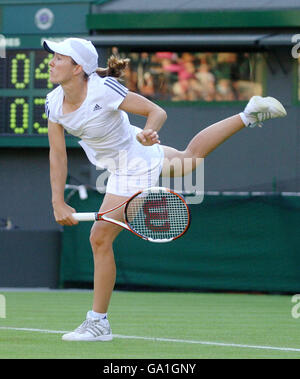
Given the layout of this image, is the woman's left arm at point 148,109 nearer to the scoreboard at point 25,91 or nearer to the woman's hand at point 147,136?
the woman's hand at point 147,136

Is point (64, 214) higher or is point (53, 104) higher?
point (53, 104)

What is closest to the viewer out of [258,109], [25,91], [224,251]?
[258,109]

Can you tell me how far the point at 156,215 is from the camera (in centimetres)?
696

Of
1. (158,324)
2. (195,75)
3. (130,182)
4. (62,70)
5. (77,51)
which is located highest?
(195,75)

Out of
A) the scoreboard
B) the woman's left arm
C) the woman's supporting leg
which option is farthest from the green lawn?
the scoreboard

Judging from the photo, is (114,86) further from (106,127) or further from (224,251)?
(224,251)

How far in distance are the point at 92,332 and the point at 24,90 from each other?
8291mm

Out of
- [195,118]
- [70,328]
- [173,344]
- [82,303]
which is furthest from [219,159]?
[173,344]

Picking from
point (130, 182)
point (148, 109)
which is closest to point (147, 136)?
point (148, 109)

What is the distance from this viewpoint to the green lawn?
6.18 meters

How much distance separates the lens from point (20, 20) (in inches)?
607

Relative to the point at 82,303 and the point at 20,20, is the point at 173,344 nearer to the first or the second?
the point at 82,303

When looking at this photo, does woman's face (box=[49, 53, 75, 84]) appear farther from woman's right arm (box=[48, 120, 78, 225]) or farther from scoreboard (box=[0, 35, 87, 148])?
scoreboard (box=[0, 35, 87, 148])

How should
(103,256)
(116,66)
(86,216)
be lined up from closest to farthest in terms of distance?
1. (86,216)
2. (103,256)
3. (116,66)
